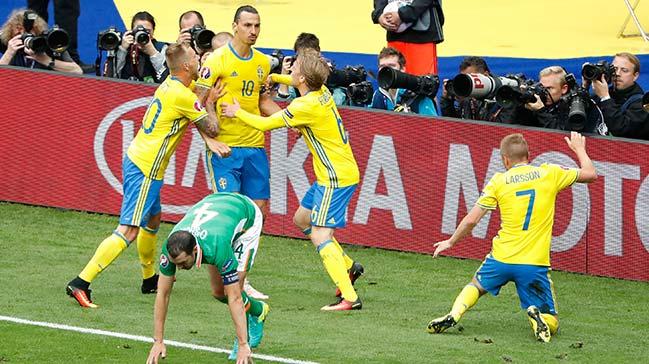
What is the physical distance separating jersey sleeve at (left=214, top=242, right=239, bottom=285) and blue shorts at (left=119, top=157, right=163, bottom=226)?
8.51 feet

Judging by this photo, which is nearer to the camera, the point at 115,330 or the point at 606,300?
the point at 115,330

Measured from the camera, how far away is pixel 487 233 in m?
13.7

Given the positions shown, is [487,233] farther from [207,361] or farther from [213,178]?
[207,361]

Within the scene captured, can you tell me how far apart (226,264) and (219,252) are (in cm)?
9

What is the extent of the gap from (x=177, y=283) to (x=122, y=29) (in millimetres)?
7086

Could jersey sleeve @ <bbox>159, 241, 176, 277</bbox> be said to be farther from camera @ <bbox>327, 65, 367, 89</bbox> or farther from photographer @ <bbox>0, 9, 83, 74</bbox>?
photographer @ <bbox>0, 9, 83, 74</bbox>

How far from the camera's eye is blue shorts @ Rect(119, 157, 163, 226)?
39.0 ft

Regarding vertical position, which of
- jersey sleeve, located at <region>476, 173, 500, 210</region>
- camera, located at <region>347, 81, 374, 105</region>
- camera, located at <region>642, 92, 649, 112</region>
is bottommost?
jersey sleeve, located at <region>476, 173, 500, 210</region>

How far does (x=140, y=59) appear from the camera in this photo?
50.4 feet

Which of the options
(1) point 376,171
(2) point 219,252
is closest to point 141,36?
(1) point 376,171

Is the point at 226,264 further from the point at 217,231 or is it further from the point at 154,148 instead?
the point at 154,148

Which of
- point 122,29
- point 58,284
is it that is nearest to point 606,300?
point 58,284

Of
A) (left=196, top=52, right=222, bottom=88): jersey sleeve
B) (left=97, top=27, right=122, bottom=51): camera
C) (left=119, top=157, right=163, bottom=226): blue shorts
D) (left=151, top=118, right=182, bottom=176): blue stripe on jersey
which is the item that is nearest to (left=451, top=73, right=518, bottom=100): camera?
(left=196, top=52, right=222, bottom=88): jersey sleeve

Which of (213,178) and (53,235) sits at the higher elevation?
(213,178)
